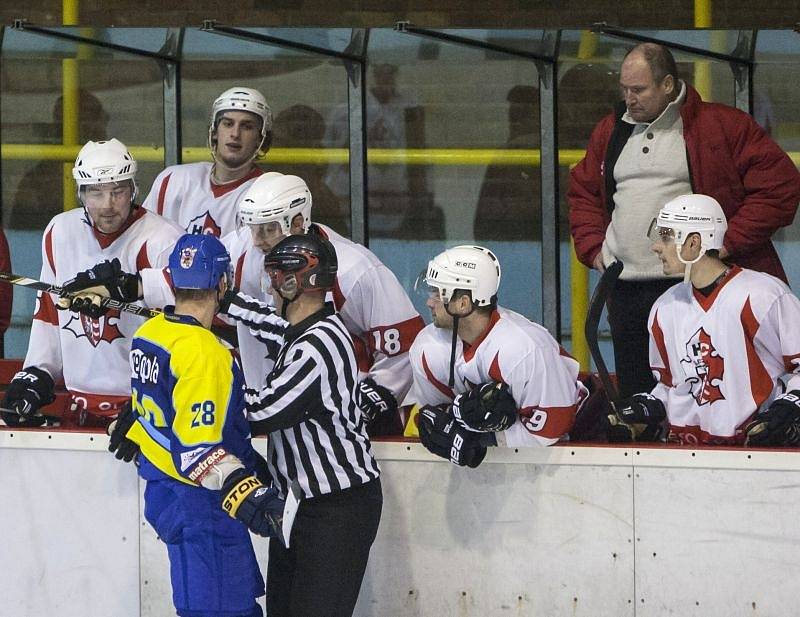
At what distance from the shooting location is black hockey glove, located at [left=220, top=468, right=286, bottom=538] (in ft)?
9.07

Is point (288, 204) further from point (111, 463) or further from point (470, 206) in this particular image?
point (470, 206)

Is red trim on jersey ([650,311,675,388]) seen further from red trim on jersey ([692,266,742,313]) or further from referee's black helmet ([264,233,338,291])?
referee's black helmet ([264,233,338,291])

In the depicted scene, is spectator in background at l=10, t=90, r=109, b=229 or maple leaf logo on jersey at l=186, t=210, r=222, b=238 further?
spectator in background at l=10, t=90, r=109, b=229

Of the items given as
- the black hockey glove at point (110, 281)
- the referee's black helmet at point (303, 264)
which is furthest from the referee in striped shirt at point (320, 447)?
the black hockey glove at point (110, 281)

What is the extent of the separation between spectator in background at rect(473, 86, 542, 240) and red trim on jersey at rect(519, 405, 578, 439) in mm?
1552

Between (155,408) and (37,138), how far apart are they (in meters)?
3.07

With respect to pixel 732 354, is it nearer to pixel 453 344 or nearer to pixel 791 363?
pixel 791 363

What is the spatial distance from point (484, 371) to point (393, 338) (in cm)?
34

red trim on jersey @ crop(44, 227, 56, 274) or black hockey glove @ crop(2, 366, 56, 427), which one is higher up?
red trim on jersey @ crop(44, 227, 56, 274)

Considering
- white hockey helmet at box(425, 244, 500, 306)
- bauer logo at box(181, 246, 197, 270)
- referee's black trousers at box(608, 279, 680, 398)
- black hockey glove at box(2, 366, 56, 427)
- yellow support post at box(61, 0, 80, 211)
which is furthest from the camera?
yellow support post at box(61, 0, 80, 211)

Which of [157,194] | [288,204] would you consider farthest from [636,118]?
[157,194]

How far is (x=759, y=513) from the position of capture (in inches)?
126

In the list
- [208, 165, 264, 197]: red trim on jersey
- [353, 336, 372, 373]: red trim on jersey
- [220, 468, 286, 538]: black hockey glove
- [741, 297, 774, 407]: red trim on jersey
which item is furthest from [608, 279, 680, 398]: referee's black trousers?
[220, 468, 286, 538]: black hockey glove

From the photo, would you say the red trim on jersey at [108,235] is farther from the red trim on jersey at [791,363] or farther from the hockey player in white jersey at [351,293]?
the red trim on jersey at [791,363]
